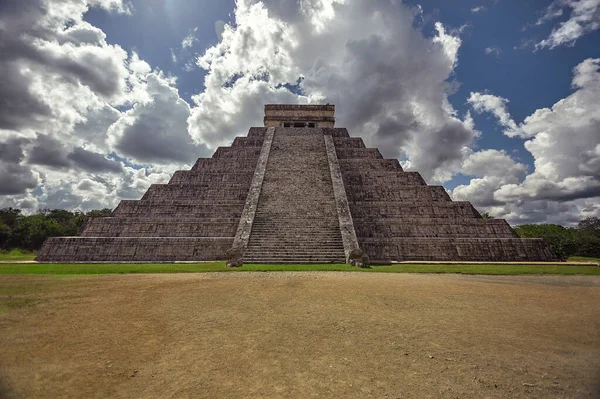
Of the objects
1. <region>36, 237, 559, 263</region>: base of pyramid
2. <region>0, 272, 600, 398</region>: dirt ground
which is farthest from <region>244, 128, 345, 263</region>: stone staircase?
<region>0, 272, 600, 398</region>: dirt ground

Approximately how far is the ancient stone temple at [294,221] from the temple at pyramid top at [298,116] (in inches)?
440

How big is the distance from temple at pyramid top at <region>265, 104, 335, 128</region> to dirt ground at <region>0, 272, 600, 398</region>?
2921 centimetres

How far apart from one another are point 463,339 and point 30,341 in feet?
17.1

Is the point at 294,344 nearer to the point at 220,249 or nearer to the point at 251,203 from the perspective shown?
the point at 220,249

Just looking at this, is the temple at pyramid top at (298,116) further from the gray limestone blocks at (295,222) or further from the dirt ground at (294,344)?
the dirt ground at (294,344)

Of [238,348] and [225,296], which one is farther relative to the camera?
[225,296]

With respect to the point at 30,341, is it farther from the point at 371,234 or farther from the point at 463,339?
the point at 371,234

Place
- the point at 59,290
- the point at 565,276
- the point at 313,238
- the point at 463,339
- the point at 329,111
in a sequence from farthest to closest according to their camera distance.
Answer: the point at 329,111 → the point at 313,238 → the point at 565,276 → the point at 59,290 → the point at 463,339

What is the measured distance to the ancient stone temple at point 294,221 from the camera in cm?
1376

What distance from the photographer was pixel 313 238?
45.1 ft

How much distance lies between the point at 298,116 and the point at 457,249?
78.9 ft

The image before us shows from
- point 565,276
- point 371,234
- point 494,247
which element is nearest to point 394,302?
point 565,276

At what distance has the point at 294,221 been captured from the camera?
49.3 ft

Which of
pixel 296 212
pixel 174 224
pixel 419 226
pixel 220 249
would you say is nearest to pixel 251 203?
pixel 296 212
